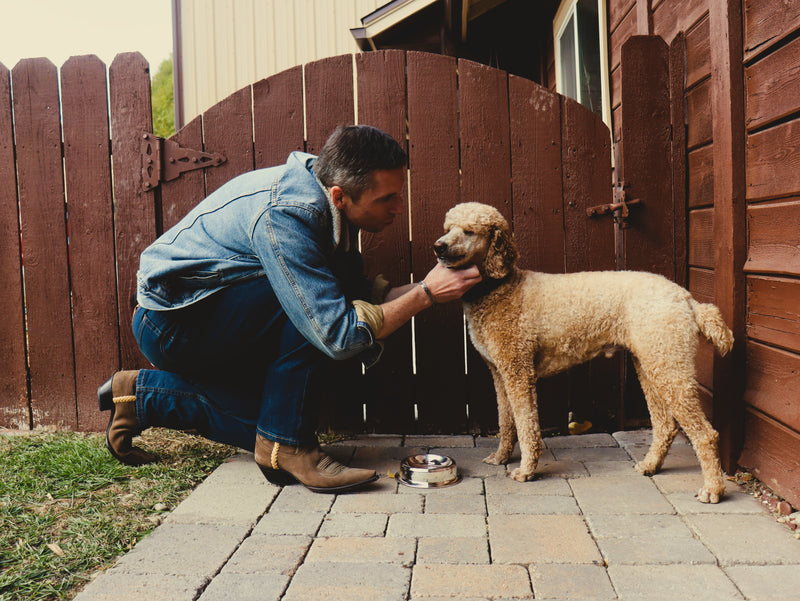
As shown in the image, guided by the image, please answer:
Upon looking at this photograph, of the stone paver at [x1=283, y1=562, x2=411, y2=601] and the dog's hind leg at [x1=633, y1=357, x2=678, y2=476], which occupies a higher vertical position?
the dog's hind leg at [x1=633, y1=357, x2=678, y2=476]

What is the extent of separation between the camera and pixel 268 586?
6.44 feet

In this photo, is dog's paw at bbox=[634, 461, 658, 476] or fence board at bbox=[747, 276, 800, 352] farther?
dog's paw at bbox=[634, 461, 658, 476]

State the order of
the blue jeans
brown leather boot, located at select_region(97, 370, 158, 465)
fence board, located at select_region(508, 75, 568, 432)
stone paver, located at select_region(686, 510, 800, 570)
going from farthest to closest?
fence board, located at select_region(508, 75, 568, 432) → brown leather boot, located at select_region(97, 370, 158, 465) → the blue jeans → stone paver, located at select_region(686, 510, 800, 570)

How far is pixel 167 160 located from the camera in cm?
372

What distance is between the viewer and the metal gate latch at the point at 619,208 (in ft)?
11.4

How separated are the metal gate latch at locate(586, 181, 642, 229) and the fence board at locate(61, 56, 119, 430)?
275 cm

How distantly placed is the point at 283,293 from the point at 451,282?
2.42 ft

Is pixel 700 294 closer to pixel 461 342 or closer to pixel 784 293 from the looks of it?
pixel 784 293

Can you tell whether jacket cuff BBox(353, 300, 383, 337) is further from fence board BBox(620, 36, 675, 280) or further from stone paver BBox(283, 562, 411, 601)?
fence board BBox(620, 36, 675, 280)

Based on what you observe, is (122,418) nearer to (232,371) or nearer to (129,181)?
(232,371)

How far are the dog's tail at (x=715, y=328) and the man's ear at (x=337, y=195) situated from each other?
157cm

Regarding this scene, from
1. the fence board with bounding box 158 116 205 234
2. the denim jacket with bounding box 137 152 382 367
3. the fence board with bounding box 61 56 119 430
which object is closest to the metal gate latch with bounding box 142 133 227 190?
the fence board with bounding box 158 116 205 234

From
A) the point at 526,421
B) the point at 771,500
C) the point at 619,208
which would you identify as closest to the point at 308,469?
the point at 526,421

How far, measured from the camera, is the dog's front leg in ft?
9.51
